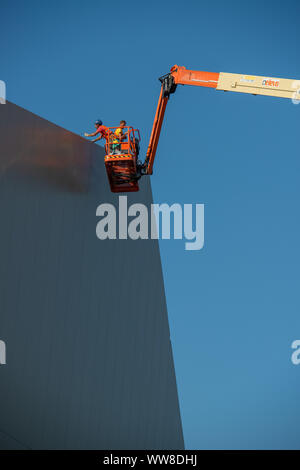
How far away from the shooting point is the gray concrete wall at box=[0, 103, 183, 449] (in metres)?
9.81

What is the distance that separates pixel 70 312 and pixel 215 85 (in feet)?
20.6

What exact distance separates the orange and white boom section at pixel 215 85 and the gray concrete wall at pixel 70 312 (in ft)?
5.10

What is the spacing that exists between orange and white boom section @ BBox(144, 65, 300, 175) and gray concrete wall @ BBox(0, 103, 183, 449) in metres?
1.56

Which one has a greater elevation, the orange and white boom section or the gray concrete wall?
the orange and white boom section

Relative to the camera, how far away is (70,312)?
37.7 feet

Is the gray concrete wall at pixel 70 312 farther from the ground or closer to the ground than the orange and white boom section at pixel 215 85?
closer to the ground

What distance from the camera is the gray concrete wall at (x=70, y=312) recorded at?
9812 millimetres

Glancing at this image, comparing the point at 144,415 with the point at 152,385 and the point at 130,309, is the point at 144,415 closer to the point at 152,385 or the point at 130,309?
the point at 152,385

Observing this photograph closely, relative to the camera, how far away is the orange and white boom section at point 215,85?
12227 millimetres

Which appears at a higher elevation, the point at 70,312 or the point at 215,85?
the point at 215,85

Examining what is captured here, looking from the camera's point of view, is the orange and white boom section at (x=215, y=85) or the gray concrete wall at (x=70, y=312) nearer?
the gray concrete wall at (x=70, y=312)

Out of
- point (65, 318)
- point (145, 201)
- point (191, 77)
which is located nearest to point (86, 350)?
point (65, 318)
